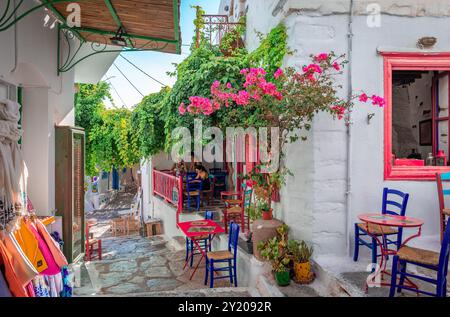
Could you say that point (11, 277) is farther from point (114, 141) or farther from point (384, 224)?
point (114, 141)

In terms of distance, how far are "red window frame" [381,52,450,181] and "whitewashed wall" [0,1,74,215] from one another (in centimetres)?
442

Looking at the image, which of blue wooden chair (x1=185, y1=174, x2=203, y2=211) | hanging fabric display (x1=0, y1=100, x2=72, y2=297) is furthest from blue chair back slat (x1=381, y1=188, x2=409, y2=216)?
blue wooden chair (x1=185, y1=174, x2=203, y2=211)

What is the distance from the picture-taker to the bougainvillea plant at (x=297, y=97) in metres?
4.00

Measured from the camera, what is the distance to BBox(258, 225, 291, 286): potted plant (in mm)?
4039

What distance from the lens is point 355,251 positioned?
13.4ft

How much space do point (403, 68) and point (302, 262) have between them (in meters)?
3.04

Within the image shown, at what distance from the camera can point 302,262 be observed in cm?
407

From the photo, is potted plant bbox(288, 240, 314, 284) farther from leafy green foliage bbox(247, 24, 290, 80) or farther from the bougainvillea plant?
leafy green foliage bbox(247, 24, 290, 80)

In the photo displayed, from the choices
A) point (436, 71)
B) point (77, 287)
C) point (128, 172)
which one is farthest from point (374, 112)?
point (128, 172)

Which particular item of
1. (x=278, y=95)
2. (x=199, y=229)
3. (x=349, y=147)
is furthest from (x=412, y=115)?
(x=199, y=229)

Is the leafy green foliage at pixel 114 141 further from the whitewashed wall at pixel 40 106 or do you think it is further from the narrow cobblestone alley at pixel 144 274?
the whitewashed wall at pixel 40 106

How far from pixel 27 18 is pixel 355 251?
4.77 metres

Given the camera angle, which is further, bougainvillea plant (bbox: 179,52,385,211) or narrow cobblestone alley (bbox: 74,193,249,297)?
narrow cobblestone alley (bbox: 74,193,249,297)
